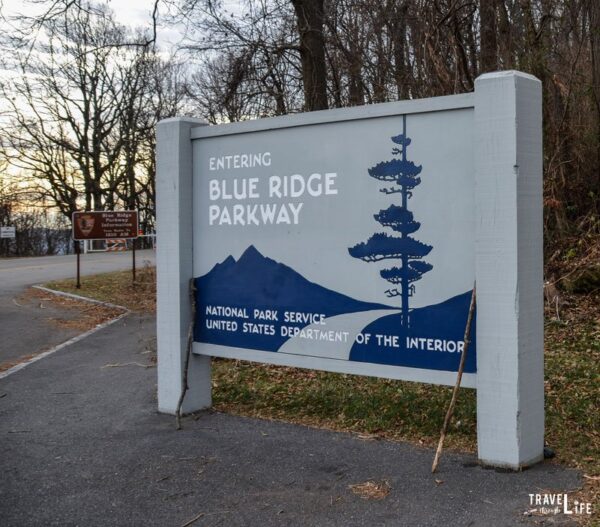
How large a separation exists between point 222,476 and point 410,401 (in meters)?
2.28

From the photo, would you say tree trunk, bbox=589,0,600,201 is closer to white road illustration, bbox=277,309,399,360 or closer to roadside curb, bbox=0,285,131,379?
white road illustration, bbox=277,309,399,360

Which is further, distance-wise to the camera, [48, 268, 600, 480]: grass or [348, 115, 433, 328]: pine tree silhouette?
[48, 268, 600, 480]: grass

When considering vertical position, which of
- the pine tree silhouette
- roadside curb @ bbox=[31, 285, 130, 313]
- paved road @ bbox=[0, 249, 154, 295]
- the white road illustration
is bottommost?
roadside curb @ bbox=[31, 285, 130, 313]

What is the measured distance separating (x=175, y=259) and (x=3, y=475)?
7.52ft

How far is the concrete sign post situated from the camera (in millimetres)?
4836

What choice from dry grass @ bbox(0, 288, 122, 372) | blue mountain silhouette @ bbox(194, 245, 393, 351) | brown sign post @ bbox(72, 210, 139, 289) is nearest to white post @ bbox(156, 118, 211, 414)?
blue mountain silhouette @ bbox(194, 245, 393, 351)

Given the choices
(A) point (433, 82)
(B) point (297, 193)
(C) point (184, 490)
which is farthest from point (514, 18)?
(C) point (184, 490)

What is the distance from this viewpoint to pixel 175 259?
6496mm

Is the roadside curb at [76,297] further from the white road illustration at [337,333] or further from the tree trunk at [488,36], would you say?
the white road illustration at [337,333]

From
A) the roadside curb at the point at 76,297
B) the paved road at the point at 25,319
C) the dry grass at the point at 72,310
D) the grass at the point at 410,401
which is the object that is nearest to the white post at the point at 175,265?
the grass at the point at 410,401

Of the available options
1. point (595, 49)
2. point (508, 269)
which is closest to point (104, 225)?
point (595, 49)

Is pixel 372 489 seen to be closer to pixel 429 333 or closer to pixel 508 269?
pixel 429 333

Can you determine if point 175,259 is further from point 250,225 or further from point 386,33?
point 386,33

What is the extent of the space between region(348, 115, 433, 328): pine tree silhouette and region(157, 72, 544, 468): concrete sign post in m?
0.01
